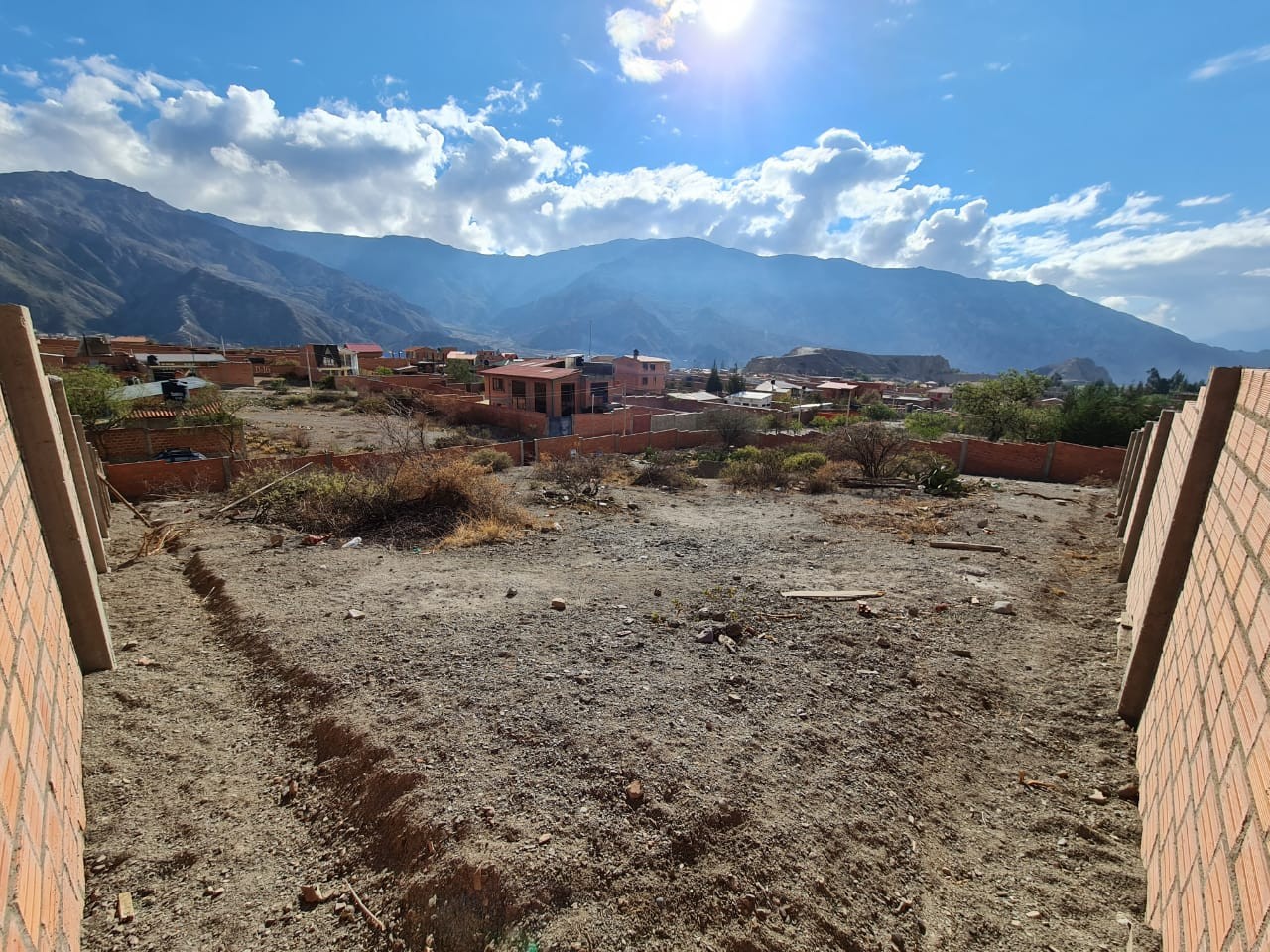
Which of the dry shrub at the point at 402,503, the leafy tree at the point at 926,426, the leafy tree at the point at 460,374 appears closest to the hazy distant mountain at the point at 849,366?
the leafy tree at the point at 460,374

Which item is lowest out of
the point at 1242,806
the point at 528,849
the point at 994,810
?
the point at 994,810

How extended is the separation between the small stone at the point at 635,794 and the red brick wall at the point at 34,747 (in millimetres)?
2370

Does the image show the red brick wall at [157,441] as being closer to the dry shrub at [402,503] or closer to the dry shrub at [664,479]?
the dry shrub at [402,503]

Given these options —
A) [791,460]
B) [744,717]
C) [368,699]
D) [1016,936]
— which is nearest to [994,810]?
[1016,936]

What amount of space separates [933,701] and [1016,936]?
1.92 m

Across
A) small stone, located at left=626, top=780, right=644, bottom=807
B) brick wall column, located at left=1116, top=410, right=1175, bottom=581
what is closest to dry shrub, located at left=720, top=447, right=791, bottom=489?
brick wall column, located at left=1116, top=410, right=1175, bottom=581

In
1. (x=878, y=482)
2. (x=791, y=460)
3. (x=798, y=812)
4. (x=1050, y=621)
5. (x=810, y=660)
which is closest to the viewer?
(x=798, y=812)

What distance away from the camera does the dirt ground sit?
2574mm

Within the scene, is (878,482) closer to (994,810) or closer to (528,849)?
(994,810)

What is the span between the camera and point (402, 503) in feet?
31.5

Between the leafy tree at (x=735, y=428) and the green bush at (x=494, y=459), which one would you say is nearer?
the green bush at (x=494, y=459)

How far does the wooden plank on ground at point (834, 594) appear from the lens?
644 cm

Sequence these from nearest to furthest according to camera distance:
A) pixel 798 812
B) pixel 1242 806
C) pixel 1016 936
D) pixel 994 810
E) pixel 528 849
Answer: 1. pixel 1242 806
2. pixel 1016 936
3. pixel 528 849
4. pixel 798 812
5. pixel 994 810

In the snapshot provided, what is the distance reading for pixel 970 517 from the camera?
11.0m
